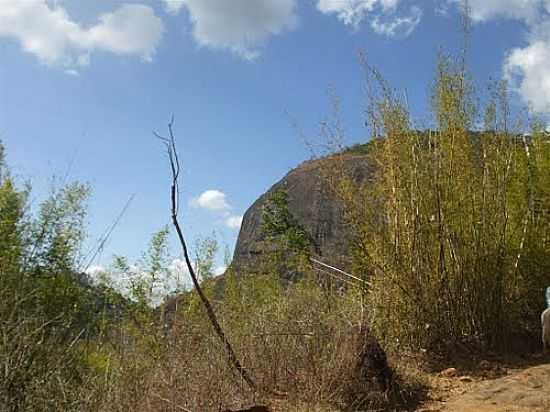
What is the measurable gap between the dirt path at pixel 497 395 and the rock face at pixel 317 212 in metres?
2.33

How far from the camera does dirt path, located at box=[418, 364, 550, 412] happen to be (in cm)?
407

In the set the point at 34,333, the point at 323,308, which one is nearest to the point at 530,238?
the point at 323,308

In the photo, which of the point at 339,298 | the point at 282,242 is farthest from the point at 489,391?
the point at 282,242

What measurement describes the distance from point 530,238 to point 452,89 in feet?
5.83

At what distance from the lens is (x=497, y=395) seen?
4309 mm

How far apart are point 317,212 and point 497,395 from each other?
28.7ft

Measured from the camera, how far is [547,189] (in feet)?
21.1

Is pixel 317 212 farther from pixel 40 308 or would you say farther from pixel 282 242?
pixel 40 308

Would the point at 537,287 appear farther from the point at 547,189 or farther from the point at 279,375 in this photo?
the point at 279,375

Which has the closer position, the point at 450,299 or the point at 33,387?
the point at 33,387

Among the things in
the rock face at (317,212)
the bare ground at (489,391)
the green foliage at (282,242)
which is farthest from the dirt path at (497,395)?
the rock face at (317,212)

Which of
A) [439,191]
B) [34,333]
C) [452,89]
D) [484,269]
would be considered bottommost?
[34,333]

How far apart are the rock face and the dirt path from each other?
2.33 metres

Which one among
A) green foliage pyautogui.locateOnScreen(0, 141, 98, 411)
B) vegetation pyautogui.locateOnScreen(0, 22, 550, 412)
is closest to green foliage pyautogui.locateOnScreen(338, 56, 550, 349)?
vegetation pyautogui.locateOnScreen(0, 22, 550, 412)
